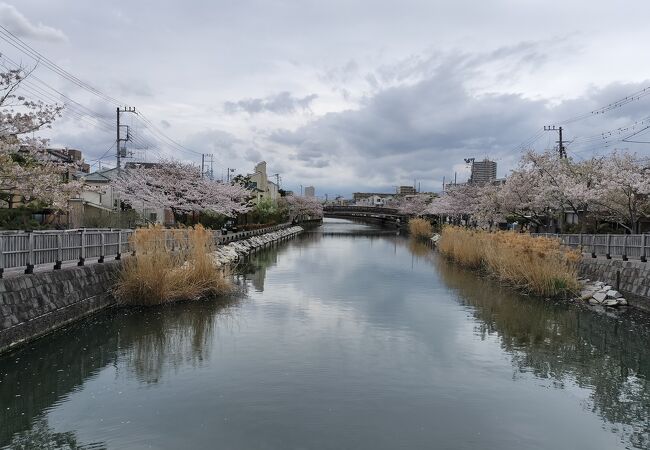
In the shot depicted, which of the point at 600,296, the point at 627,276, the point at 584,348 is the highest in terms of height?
the point at 627,276

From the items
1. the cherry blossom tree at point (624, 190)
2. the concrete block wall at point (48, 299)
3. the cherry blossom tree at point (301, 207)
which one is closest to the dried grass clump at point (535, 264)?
the cherry blossom tree at point (624, 190)

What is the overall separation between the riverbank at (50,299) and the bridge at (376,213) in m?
90.8

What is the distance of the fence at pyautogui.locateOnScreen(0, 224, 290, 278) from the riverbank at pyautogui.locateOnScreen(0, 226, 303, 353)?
0.35 m

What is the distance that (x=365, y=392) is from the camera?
345 inches

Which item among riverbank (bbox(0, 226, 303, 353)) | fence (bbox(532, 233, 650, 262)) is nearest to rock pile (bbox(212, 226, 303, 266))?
riverbank (bbox(0, 226, 303, 353))

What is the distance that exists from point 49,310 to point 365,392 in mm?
7569

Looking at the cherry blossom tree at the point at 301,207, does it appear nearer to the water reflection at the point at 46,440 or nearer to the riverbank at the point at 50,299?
the riverbank at the point at 50,299

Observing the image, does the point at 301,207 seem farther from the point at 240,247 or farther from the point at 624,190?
the point at 624,190

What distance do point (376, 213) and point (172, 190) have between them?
263 ft

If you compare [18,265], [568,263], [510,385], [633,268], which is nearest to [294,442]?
[510,385]

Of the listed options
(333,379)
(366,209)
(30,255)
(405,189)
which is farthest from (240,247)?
(405,189)

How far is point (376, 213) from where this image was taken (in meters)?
112

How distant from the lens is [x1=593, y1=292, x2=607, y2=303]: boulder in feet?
55.4

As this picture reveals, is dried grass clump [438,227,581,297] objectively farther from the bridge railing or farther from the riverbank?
the bridge railing
